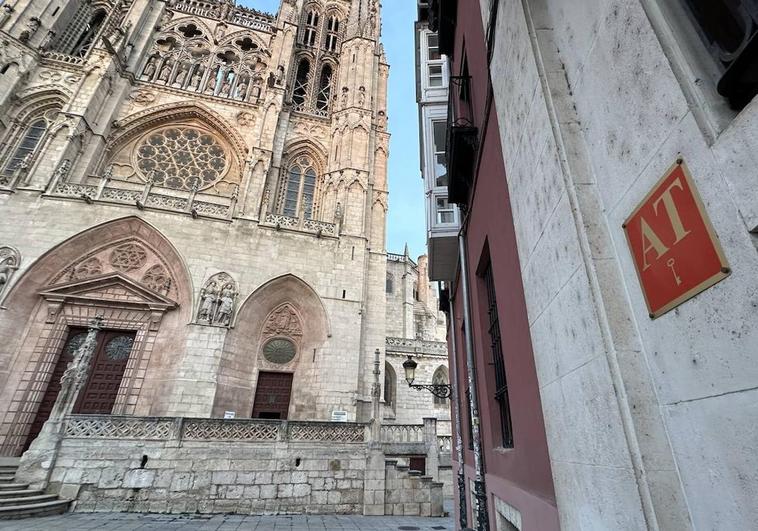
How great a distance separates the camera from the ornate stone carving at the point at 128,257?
15133 millimetres

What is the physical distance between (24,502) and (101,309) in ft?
26.0

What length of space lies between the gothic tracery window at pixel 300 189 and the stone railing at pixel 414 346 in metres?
10.5

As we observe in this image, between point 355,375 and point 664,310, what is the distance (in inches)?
562

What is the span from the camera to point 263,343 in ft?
50.8

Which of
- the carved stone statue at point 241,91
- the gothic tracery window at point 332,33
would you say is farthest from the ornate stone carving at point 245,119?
the gothic tracery window at point 332,33

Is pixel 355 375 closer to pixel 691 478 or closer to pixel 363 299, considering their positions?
pixel 363 299

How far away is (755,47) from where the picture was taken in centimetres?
107

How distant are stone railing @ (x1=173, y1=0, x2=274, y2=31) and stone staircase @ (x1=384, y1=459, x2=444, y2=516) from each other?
2984 cm

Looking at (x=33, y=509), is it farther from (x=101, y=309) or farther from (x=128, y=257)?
(x=128, y=257)

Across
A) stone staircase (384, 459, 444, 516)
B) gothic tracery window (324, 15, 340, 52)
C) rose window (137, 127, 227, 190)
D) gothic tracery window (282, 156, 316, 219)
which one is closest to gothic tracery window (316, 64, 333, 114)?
gothic tracery window (324, 15, 340, 52)

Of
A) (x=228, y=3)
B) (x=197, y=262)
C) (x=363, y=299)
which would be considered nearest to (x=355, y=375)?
(x=363, y=299)

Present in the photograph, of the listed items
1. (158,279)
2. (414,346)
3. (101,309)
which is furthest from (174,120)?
(414,346)

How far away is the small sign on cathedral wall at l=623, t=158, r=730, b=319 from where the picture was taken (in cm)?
121

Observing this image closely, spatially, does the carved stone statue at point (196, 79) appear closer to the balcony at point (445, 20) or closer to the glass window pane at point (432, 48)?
the glass window pane at point (432, 48)
